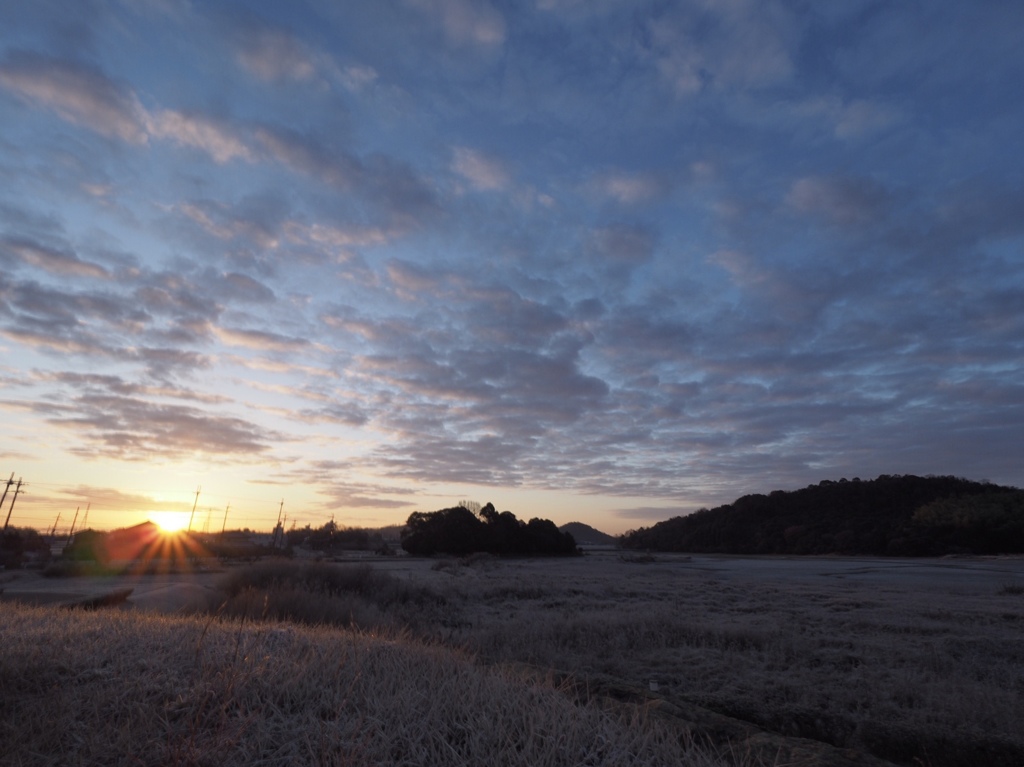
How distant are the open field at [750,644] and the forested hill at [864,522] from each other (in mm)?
50252

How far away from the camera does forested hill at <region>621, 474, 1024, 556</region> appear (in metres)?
62.2

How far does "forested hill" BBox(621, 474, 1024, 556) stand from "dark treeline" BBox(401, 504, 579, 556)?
2857cm

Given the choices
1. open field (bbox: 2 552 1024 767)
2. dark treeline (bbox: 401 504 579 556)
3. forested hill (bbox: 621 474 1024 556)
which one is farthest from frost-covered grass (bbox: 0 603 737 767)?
forested hill (bbox: 621 474 1024 556)

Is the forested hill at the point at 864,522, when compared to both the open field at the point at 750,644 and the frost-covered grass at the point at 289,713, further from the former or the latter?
the frost-covered grass at the point at 289,713

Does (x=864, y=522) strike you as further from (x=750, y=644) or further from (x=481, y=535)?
(x=750, y=644)

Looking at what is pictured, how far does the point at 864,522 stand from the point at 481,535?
164ft

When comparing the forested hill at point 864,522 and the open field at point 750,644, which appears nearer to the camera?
the open field at point 750,644

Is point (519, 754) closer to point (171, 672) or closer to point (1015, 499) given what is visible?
point (171, 672)

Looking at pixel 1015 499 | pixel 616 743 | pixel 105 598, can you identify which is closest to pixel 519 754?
pixel 616 743

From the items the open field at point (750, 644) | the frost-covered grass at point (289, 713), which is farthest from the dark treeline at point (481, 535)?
the frost-covered grass at point (289, 713)

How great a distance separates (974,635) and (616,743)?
12.7m

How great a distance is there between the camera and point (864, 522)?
247 ft

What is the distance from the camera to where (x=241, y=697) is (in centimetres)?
416

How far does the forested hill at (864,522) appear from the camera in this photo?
204 feet
